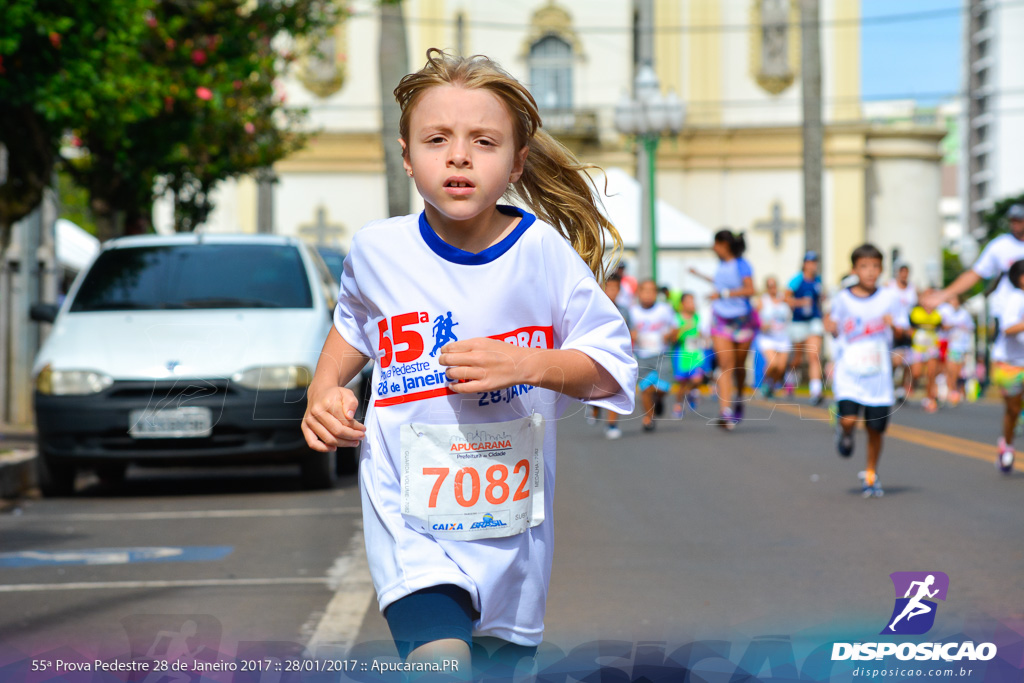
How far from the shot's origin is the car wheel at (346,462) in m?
11.2

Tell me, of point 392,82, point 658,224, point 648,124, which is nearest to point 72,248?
point 392,82

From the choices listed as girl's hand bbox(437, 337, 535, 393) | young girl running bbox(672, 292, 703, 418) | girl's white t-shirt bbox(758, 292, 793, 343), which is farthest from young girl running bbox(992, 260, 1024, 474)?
girl's white t-shirt bbox(758, 292, 793, 343)

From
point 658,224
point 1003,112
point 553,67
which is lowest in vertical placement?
point 658,224

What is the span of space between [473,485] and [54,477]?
7.77 m

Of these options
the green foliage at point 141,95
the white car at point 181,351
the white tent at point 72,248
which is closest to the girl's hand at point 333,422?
the white car at point 181,351

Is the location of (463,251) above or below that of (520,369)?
above

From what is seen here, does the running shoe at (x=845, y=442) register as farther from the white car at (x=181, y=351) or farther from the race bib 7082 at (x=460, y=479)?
the race bib 7082 at (x=460, y=479)

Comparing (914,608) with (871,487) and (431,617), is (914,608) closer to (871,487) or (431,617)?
(431,617)

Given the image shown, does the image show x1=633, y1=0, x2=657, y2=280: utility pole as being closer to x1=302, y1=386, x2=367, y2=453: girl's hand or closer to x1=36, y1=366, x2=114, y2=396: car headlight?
x1=36, y1=366, x2=114, y2=396: car headlight

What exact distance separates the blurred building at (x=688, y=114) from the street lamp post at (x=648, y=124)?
20.1 meters

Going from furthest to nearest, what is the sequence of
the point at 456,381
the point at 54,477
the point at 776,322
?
1. the point at 776,322
2. the point at 54,477
3. the point at 456,381

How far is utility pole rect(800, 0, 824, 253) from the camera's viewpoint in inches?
1124

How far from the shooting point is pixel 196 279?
10367mm

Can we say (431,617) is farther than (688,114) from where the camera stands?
No
